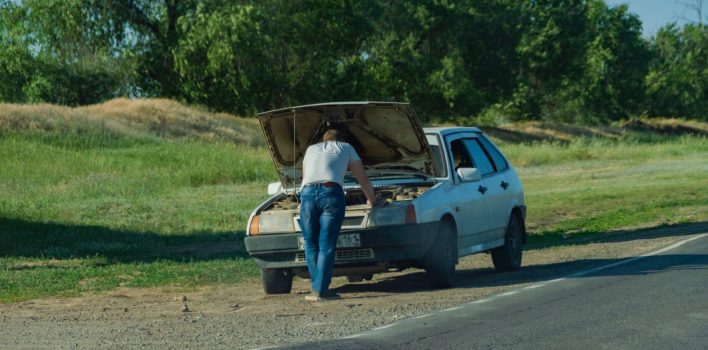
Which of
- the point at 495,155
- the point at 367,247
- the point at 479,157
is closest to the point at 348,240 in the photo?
the point at 367,247

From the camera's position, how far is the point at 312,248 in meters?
12.2

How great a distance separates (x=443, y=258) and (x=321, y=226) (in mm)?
1473

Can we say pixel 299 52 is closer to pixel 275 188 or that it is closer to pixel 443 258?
pixel 275 188

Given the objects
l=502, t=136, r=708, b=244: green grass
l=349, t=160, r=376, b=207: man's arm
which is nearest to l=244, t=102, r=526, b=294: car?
l=349, t=160, r=376, b=207: man's arm

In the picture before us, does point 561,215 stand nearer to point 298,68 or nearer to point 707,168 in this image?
point 707,168

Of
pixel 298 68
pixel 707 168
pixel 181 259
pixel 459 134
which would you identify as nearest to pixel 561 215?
pixel 181 259

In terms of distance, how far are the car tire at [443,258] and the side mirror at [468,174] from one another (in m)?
0.56

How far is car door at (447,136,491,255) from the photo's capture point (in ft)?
44.5

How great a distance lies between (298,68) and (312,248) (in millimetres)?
48142

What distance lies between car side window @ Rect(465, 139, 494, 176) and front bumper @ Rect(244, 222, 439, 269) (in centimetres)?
221

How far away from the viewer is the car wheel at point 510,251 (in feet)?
48.8

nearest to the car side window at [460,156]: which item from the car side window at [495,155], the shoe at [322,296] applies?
the car side window at [495,155]

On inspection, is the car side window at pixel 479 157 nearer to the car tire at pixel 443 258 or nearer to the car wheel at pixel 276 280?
the car tire at pixel 443 258

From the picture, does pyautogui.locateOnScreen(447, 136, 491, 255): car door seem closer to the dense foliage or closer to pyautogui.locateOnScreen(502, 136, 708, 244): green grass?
pyautogui.locateOnScreen(502, 136, 708, 244): green grass
